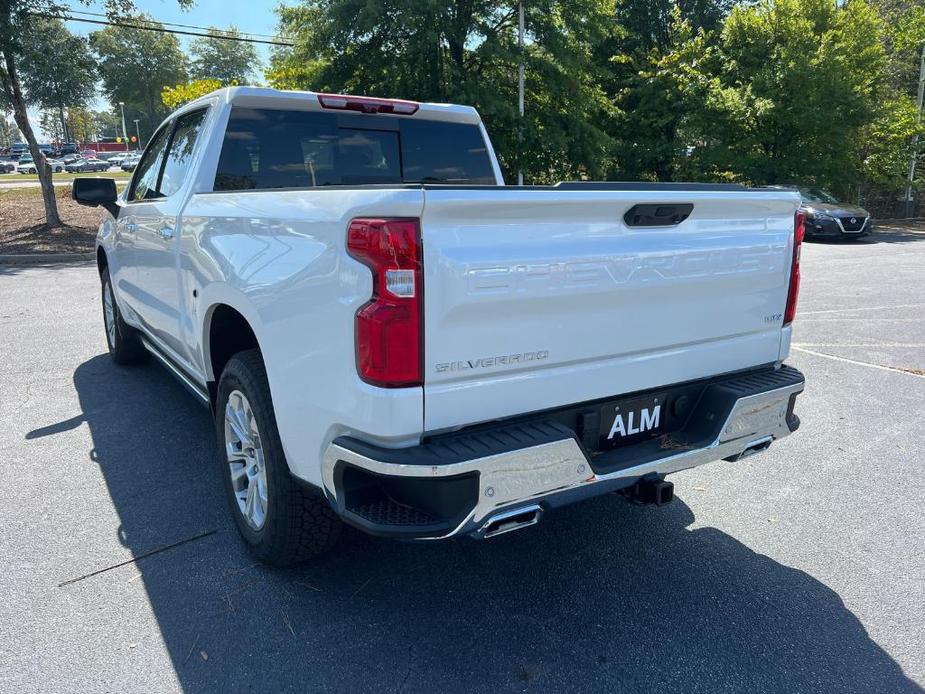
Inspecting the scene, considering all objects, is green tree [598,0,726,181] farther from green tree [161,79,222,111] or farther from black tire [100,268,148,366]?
black tire [100,268,148,366]

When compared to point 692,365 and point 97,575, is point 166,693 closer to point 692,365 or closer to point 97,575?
point 97,575

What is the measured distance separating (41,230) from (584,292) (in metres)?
16.1

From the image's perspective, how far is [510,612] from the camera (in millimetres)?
2771

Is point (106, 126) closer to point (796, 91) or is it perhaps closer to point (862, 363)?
point (796, 91)

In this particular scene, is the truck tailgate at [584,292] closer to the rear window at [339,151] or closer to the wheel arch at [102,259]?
the rear window at [339,151]

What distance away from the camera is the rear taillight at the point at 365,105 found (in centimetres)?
406

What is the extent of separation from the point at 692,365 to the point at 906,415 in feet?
9.81

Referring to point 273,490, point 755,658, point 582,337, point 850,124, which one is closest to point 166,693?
point 273,490

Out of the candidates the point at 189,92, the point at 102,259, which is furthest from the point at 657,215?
the point at 189,92

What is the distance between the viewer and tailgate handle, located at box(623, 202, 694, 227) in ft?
→ 8.38

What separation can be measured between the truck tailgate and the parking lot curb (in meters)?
12.2

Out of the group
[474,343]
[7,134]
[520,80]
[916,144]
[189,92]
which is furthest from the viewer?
[7,134]

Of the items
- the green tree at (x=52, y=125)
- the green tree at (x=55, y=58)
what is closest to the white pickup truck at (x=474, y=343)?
the green tree at (x=55, y=58)

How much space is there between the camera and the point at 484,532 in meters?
2.28
